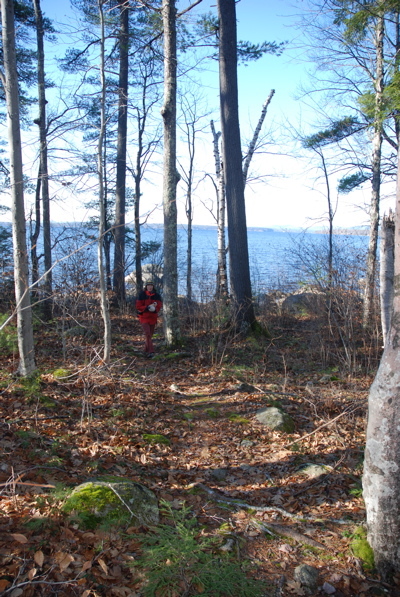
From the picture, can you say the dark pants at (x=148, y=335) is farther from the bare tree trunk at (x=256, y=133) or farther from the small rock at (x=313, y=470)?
the bare tree trunk at (x=256, y=133)

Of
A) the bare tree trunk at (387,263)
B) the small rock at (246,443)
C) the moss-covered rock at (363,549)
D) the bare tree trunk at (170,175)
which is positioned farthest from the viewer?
the bare tree trunk at (170,175)

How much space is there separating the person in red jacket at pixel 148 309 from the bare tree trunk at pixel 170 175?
0.40m

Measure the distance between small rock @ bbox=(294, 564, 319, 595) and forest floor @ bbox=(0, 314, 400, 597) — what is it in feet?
0.16

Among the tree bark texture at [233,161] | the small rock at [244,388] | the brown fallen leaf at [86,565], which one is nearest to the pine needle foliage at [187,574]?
the brown fallen leaf at [86,565]

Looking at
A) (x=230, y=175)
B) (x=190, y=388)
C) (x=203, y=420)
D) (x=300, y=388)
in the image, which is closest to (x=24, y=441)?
(x=203, y=420)

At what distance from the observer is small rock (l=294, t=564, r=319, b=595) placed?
2916 mm

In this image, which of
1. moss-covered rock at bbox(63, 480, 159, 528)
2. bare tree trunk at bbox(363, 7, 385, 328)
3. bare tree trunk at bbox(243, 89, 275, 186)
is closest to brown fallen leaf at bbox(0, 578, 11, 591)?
moss-covered rock at bbox(63, 480, 159, 528)

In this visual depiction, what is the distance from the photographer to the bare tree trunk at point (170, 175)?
29.0 ft

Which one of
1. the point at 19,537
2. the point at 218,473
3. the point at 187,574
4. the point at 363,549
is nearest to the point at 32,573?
the point at 19,537

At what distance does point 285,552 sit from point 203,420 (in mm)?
2854

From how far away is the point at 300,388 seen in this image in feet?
24.0

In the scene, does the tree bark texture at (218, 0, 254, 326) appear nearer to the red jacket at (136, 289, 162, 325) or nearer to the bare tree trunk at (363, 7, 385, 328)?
the red jacket at (136, 289, 162, 325)

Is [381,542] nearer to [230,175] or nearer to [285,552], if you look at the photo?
[285,552]

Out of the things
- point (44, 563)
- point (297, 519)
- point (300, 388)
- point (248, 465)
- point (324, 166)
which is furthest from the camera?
point (324, 166)
